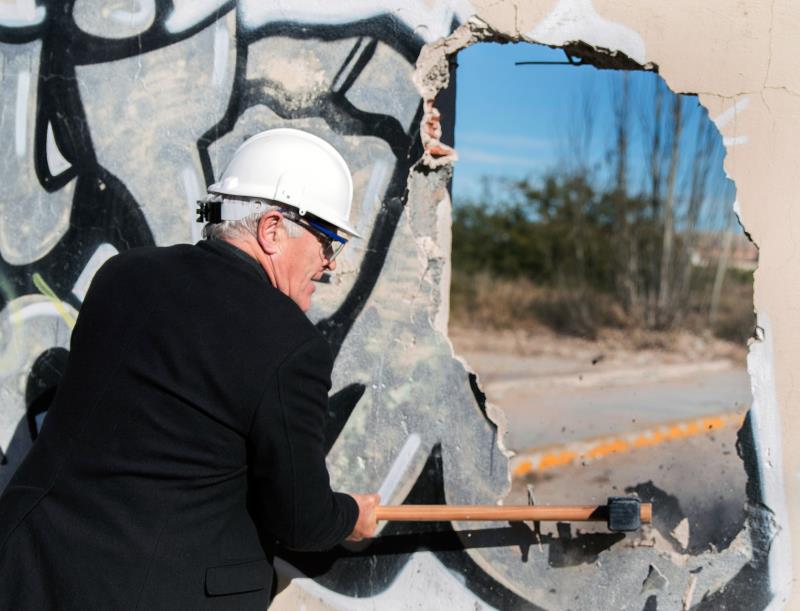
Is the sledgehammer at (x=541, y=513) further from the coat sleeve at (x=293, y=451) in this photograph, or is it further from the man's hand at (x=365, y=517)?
the coat sleeve at (x=293, y=451)

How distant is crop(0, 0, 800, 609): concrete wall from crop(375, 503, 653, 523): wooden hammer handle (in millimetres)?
265

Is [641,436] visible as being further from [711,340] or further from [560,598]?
[711,340]

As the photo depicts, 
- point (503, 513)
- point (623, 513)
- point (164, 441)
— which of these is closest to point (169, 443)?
point (164, 441)

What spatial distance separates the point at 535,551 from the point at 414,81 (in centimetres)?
162

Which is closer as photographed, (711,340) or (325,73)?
(325,73)

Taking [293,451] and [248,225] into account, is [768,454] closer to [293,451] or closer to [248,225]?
[293,451]

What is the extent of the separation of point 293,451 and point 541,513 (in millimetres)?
1028

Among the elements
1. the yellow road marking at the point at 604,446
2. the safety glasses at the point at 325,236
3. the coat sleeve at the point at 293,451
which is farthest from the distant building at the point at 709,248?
the coat sleeve at the point at 293,451

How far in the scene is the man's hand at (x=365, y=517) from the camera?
8.01ft

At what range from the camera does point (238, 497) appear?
81.1 inches

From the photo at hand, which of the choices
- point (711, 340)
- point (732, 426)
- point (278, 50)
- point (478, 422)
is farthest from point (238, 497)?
point (711, 340)

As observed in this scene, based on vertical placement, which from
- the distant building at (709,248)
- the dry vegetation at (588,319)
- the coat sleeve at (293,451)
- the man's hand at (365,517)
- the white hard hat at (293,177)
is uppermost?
the white hard hat at (293,177)

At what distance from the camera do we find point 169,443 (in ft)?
6.28

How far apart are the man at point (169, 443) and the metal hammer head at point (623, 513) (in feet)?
3.41
